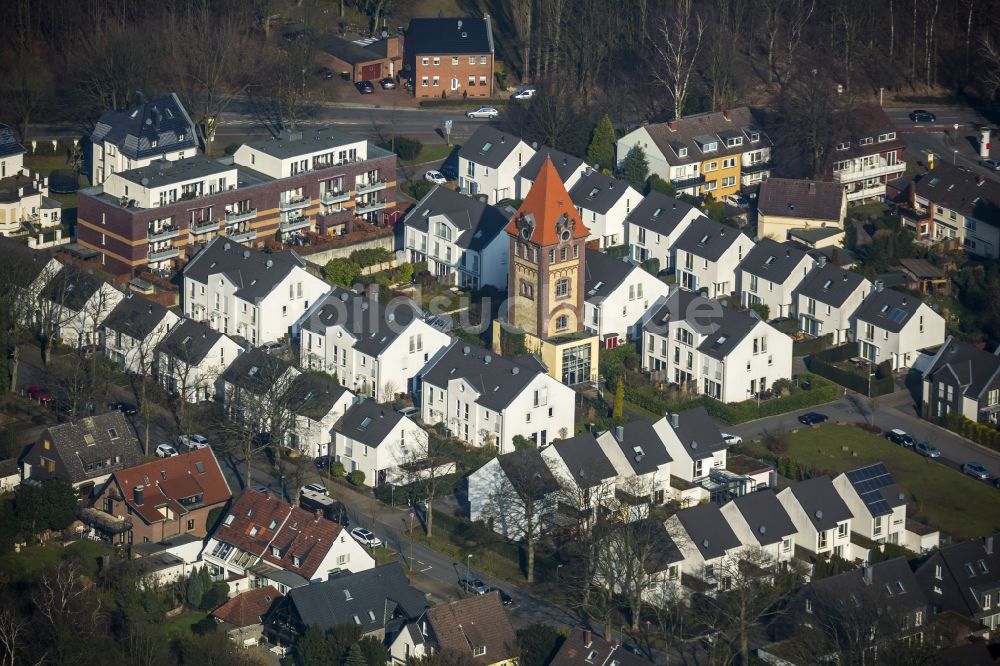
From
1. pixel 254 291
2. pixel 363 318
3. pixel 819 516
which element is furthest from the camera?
pixel 254 291

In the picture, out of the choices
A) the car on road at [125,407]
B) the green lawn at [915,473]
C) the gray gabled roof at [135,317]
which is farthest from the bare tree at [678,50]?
the car on road at [125,407]

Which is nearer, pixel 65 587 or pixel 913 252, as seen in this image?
pixel 65 587

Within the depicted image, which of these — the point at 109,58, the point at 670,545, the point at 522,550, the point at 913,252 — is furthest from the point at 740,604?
the point at 109,58

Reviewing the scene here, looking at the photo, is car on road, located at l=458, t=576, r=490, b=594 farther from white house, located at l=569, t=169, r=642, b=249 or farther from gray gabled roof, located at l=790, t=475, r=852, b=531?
white house, located at l=569, t=169, r=642, b=249

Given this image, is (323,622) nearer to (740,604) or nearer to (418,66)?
(740,604)

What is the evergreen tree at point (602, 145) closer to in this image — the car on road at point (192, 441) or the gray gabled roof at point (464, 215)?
the gray gabled roof at point (464, 215)

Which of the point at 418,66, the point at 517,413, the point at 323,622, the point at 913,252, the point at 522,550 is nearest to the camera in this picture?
the point at 323,622

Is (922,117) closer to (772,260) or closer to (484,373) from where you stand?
(772,260)

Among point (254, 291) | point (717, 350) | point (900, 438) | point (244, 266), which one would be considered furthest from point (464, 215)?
point (900, 438)
